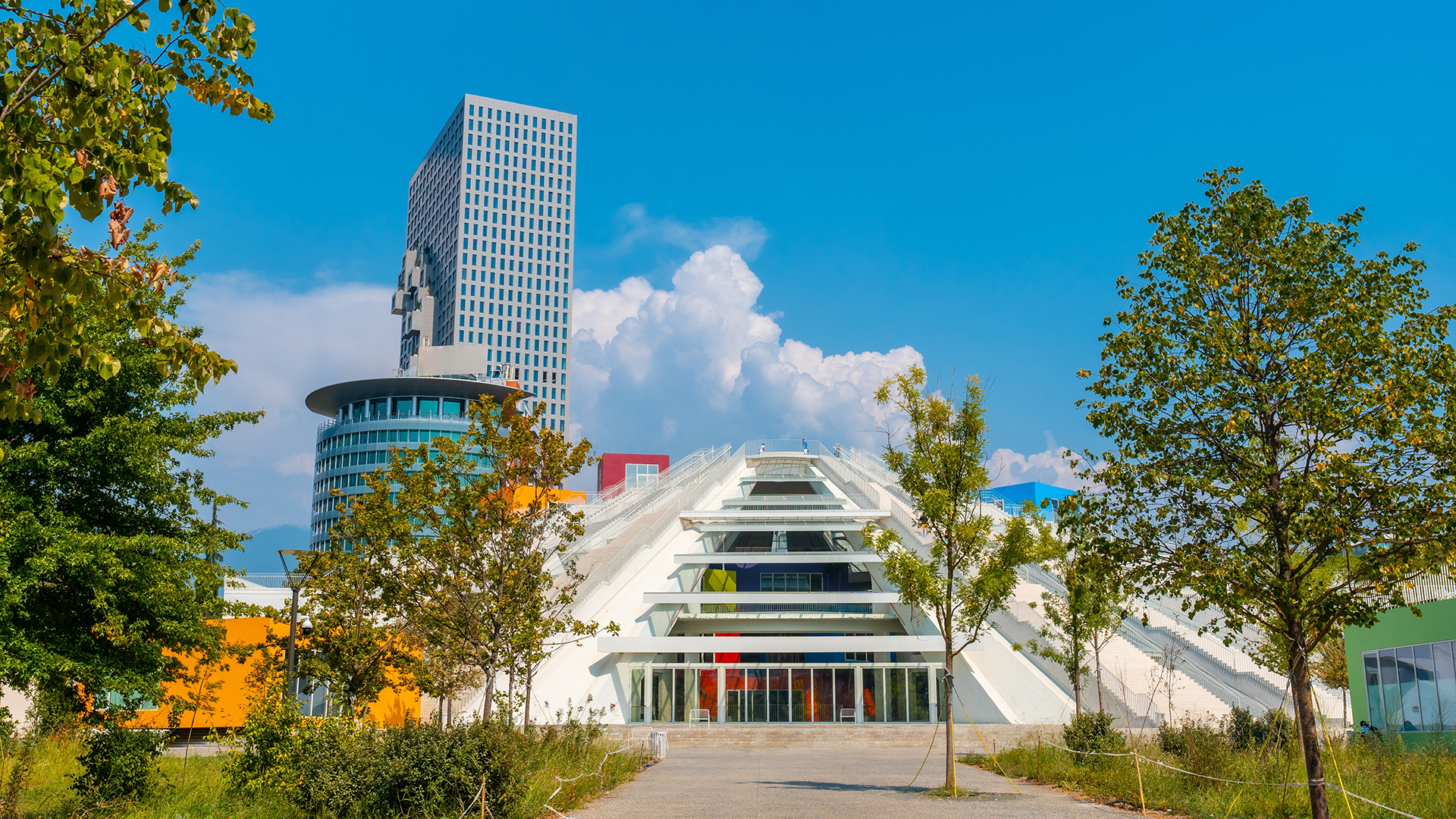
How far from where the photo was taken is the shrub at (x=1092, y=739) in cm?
2017

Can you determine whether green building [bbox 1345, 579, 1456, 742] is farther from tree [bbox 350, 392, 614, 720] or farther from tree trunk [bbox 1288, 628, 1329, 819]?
tree [bbox 350, 392, 614, 720]

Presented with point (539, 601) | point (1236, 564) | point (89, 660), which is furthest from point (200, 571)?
point (1236, 564)

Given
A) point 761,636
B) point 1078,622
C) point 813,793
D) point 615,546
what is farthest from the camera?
point 615,546

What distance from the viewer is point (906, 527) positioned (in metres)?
47.6

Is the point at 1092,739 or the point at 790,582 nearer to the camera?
the point at 1092,739

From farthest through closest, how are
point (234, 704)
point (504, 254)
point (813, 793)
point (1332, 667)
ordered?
1. point (504, 254)
2. point (1332, 667)
3. point (234, 704)
4. point (813, 793)

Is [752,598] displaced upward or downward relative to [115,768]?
upward

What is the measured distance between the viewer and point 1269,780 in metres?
14.9

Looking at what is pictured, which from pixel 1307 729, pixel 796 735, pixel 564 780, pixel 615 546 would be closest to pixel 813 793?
pixel 564 780

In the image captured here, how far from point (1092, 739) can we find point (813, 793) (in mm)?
6828

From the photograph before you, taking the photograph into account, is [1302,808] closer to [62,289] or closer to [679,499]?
[62,289]

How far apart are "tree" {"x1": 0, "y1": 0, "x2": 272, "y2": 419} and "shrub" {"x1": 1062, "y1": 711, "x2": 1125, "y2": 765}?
18969 millimetres

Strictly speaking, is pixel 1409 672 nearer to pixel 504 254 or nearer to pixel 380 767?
pixel 380 767

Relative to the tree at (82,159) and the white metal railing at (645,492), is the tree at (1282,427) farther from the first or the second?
the white metal railing at (645,492)
